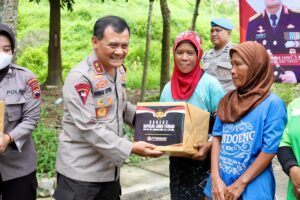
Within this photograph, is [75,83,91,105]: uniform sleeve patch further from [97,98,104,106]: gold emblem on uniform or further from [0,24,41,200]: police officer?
[0,24,41,200]: police officer

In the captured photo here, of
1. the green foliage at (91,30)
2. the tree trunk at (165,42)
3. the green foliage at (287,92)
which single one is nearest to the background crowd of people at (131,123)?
the tree trunk at (165,42)

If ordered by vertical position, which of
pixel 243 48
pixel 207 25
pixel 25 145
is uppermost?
pixel 207 25

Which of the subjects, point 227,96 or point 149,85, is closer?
point 227,96

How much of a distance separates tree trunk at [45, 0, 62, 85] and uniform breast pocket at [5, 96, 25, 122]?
241 inches

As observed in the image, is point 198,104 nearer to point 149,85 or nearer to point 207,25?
point 149,85

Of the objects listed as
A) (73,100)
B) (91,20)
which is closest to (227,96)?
(73,100)

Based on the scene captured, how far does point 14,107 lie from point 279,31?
2728 millimetres

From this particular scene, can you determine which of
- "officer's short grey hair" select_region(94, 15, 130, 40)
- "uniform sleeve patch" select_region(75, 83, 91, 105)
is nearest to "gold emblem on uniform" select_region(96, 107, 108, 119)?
"uniform sleeve patch" select_region(75, 83, 91, 105)

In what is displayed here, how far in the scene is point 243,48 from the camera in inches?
91.5

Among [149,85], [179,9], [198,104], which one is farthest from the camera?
[179,9]

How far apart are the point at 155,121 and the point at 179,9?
17010 mm

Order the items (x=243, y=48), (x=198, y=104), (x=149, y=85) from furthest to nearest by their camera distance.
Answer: (x=149, y=85)
(x=198, y=104)
(x=243, y=48)

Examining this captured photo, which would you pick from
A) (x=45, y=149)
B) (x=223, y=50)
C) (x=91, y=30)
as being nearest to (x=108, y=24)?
(x=223, y=50)

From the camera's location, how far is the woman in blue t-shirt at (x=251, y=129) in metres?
2.26
